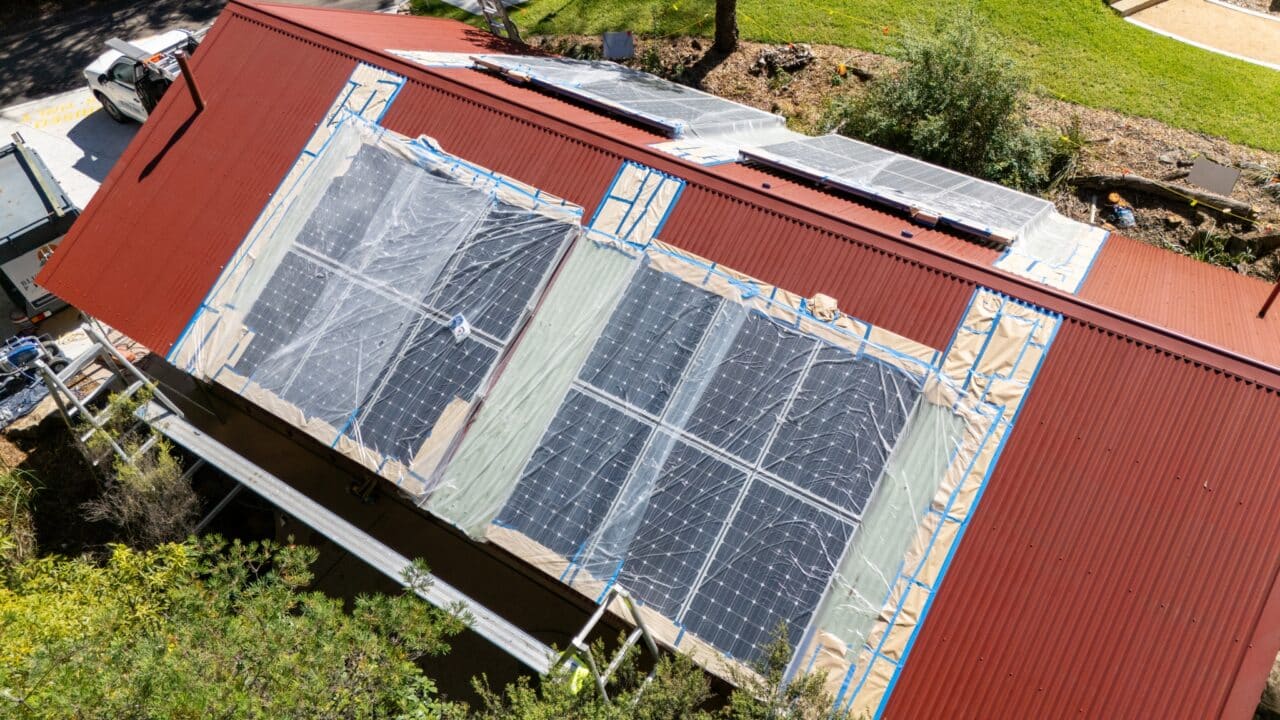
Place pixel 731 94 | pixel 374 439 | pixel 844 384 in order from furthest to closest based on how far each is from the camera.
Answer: pixel 731 94
pixel 374 439
pixel 844 384

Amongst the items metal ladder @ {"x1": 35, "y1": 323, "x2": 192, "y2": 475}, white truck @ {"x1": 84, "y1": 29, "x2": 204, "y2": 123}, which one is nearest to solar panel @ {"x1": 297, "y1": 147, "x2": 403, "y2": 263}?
metal ladder @ {"x1": 35, "y1": 323, "x2": 192, "y2": 475}

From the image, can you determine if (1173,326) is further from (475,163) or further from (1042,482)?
(475,163)

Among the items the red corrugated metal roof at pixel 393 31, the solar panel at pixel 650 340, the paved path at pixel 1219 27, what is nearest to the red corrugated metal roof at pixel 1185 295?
the solar panel at pixel 650 340

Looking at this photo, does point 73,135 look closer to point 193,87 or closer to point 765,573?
point 193,87

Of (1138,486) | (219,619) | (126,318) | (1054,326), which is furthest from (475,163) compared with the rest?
(1138,486)

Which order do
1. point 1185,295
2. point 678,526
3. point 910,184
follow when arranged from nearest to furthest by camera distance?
point 678,526, point 1185,295, point 910,184

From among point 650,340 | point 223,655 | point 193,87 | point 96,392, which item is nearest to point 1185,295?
point 650,340

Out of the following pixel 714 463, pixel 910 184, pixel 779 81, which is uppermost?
pixel 779 81
